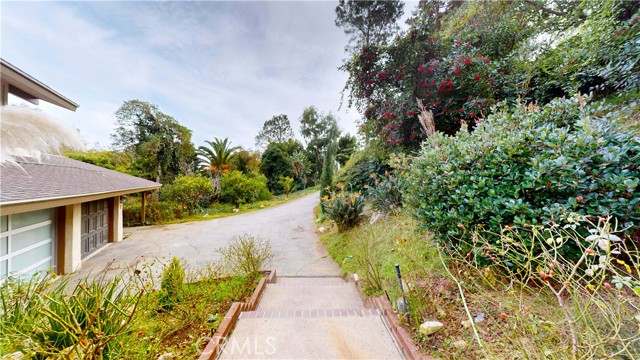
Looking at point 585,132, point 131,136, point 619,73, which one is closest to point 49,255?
point 585,132

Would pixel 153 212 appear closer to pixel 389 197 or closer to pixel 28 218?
pixel 28 218

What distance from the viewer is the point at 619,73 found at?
3.82 meters

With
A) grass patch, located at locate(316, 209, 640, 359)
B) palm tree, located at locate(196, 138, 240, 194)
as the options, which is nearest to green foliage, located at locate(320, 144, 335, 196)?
grass patch, located at locate(316, 209, 640, 359)

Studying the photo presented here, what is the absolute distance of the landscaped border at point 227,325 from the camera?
7.22ft

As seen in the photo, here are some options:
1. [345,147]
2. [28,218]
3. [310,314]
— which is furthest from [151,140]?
[310,314]

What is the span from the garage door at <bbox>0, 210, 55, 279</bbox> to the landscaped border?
10.5ft

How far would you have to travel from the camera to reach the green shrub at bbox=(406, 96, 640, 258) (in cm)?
214

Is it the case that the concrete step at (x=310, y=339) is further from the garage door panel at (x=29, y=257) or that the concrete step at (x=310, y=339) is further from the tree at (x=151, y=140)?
the tree at (x=151, y=140)

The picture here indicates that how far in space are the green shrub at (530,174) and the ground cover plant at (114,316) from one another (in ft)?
10.8

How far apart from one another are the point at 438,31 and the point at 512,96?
2.79 metres

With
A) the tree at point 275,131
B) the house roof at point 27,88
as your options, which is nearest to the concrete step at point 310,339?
the house roof at point 27,88

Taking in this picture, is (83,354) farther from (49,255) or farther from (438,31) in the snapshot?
(438,31)

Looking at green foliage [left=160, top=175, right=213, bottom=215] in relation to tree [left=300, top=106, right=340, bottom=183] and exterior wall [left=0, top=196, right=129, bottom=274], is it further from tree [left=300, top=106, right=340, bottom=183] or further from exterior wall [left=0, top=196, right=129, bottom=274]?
tree [left=300, top=106, right=340, bottom=183]

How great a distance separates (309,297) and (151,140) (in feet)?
54.1
